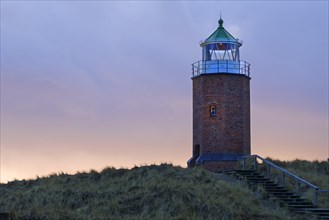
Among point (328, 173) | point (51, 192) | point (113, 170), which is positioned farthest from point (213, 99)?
point (51, 192)

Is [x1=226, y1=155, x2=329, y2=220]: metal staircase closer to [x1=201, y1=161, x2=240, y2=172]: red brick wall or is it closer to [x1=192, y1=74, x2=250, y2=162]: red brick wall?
[x1=201, y1=161, x2=240, y2=172]: red brick wall

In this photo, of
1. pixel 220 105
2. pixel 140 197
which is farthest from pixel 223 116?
pixel 140 197

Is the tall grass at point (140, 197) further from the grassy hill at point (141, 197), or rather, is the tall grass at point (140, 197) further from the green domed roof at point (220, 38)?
the green domed roof at point (220, 38)

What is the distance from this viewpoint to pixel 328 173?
3750 cm

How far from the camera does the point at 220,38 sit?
40.3 m

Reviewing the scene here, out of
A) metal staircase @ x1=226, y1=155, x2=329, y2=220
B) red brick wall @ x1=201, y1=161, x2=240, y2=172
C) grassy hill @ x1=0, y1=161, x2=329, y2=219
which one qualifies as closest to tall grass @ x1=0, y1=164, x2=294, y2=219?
grassy hill @ x1=0, y1=161, x2=329, y2=219

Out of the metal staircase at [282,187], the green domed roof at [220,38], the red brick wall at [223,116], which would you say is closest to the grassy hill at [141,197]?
the metal staircase at [282,187]

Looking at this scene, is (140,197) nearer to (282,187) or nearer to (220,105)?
(282,187)

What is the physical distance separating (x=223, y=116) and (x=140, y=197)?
14.6 metres

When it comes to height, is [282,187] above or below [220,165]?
below

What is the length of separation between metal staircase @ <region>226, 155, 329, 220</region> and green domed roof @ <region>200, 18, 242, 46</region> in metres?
9.06

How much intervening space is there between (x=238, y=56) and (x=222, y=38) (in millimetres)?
1511

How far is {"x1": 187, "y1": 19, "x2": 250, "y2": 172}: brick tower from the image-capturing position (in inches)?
1547

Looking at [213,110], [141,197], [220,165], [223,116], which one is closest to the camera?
[141,197]
